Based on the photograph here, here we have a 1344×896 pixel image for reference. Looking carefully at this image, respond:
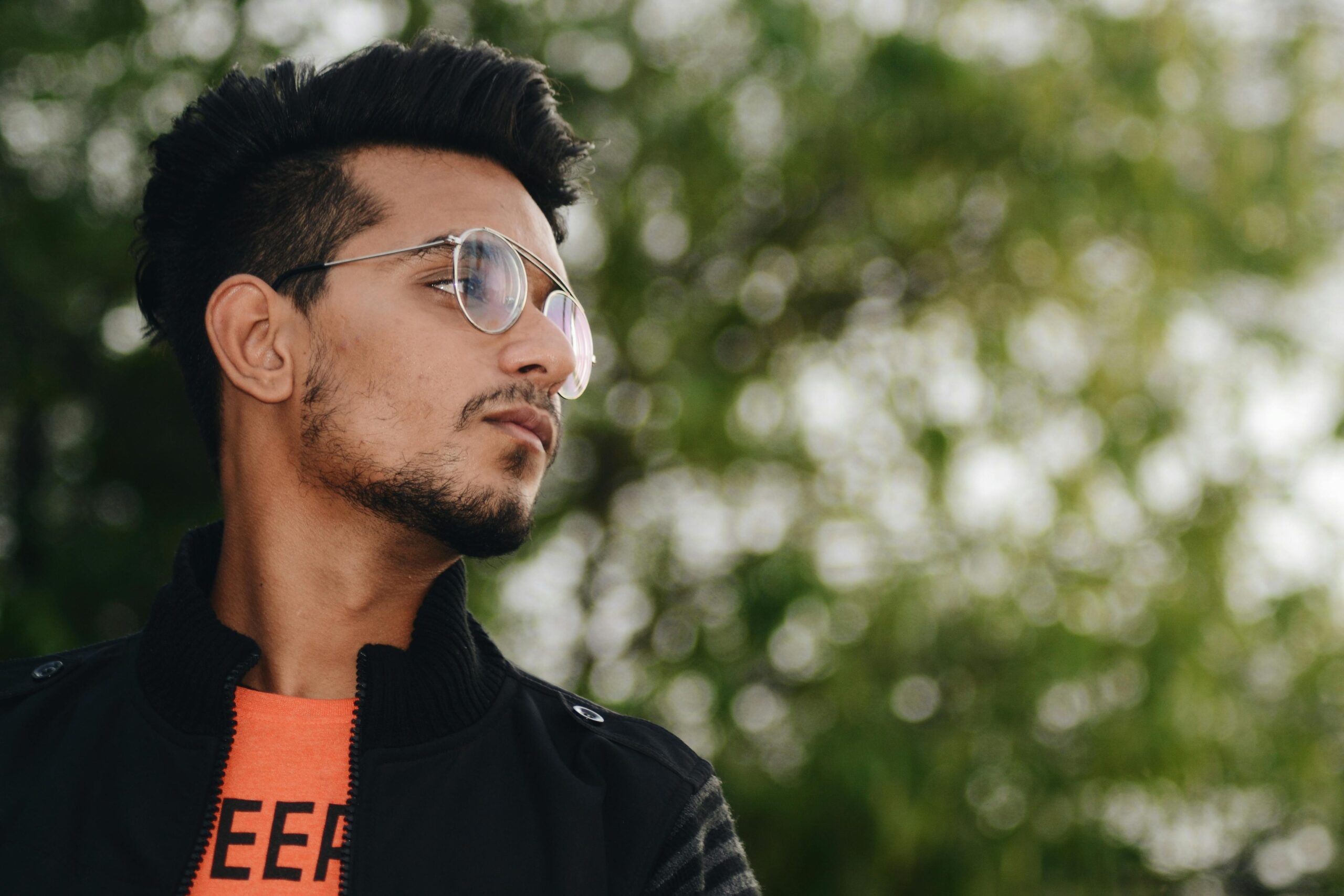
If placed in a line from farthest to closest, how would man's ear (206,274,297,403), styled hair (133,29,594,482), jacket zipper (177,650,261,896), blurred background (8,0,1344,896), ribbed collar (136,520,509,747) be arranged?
blurred background (8,0,1344,896), styled hair (133,29,594,482), man's ear (206,274,297,403), ribbed collar (136,520,509,747), jacket zipper (177,650,261,896)

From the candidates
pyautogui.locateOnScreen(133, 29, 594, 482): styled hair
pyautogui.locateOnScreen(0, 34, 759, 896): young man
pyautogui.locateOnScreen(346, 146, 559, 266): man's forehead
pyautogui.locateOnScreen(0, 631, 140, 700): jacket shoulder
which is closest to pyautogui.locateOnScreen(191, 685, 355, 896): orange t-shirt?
pyautogui.locateOnScreen(0, 34, 759, 896): young man

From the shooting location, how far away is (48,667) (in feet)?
6.68

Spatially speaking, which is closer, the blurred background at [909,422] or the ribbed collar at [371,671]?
the ribbed collar at [371,671]

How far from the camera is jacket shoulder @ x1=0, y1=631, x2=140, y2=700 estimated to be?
1.99 m

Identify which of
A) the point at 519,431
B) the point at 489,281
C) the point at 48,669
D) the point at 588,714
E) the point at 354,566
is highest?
the point at 489,281

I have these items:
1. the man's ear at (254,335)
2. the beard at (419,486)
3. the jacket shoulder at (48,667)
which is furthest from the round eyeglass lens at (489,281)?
the jacket shoulder at (48,667)

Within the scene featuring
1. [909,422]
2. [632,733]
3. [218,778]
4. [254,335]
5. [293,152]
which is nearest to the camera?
[218,778]

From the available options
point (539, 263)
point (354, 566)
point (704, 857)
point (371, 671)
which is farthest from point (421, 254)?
point (704, 857)

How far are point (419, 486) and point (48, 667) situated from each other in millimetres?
685

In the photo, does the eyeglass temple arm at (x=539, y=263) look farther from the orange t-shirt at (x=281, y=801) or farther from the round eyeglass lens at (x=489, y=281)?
the orange t-shirt at (x=281, y=801)

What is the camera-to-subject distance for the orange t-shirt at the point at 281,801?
68.3 inches

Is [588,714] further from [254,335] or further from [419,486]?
[254,335]

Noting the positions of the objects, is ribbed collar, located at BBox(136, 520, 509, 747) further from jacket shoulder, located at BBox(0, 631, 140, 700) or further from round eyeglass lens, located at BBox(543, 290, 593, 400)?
round eyeglass lens, located at BBox(543, 290, 593, 400)

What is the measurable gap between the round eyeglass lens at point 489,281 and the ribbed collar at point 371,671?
1.52 feet
